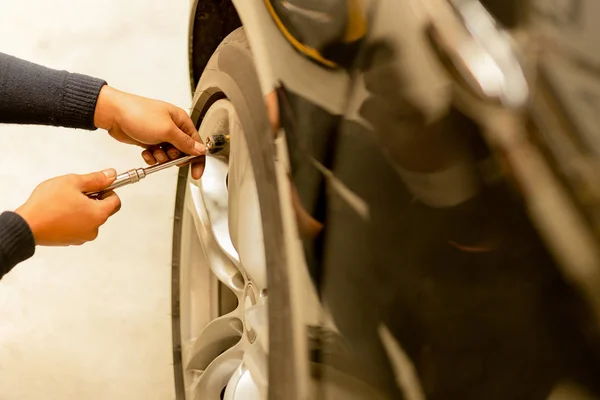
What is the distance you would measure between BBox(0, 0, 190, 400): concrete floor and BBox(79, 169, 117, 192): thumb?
1.98 ft

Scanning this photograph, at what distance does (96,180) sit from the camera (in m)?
0.71

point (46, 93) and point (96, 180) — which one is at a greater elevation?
point (46, 93)

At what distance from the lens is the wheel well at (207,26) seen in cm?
78

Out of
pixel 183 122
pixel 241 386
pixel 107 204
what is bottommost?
pixel 241 386

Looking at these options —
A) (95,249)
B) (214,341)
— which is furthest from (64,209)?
(95,249)

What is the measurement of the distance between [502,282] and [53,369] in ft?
3.78

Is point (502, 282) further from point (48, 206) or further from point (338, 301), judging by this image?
point (48, 206)

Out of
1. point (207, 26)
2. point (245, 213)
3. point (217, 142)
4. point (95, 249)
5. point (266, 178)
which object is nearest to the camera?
point (266, 178)

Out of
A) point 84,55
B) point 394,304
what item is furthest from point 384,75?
point 84,55

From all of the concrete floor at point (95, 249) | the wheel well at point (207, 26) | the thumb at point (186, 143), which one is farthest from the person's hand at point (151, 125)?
the concrete floor at point (95, 249)

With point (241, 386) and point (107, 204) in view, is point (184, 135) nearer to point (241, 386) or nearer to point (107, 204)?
point (107, 204)

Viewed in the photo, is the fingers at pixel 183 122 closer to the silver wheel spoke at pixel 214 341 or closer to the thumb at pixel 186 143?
the thumb at pixel 186 143

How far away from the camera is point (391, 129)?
0.34 m

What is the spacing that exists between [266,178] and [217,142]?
0.24 m
